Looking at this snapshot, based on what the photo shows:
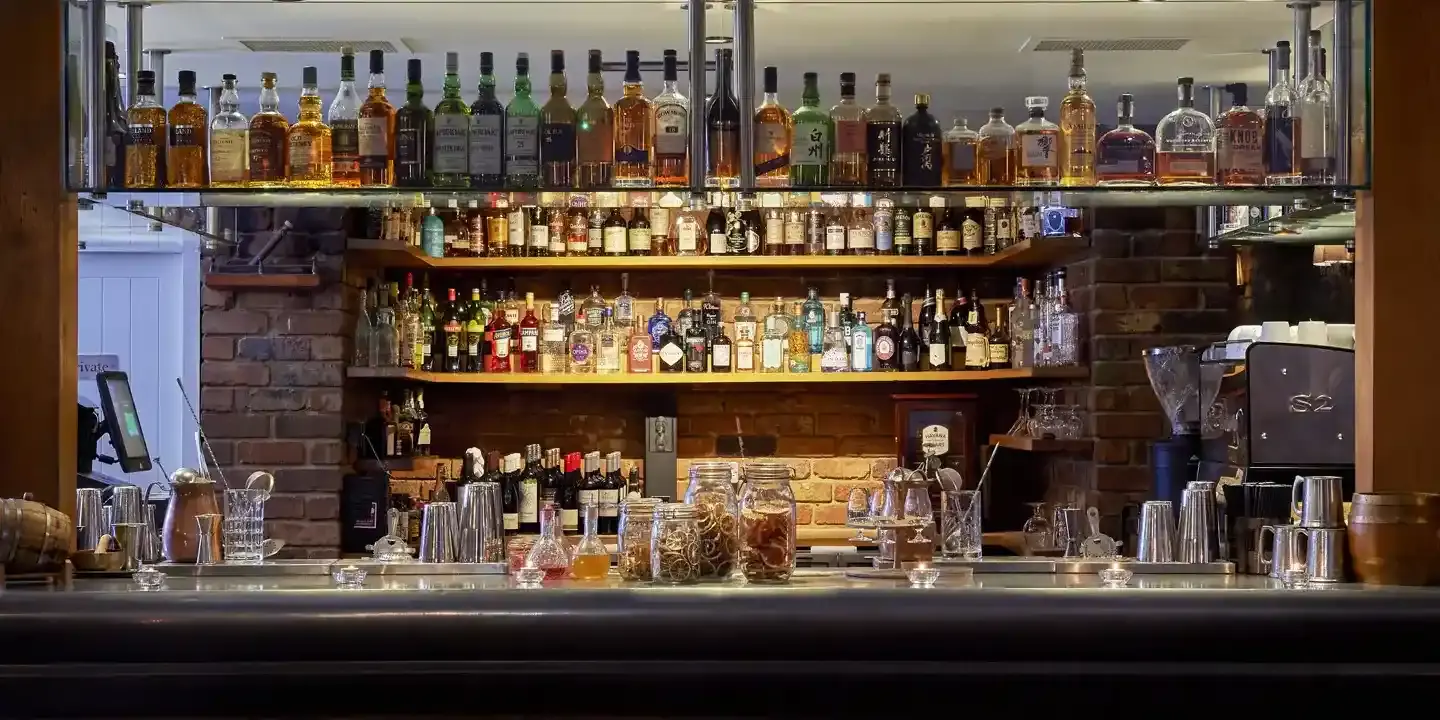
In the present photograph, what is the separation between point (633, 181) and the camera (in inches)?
100

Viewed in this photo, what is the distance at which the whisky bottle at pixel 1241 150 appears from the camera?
8.34 ft

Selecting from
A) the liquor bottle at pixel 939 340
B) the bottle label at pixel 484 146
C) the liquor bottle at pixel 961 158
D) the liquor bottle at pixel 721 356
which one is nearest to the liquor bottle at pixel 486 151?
the bottle label at pixel 484 146

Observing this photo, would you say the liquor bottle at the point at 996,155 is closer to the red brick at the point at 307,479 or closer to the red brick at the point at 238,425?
the red brick at the point at 307,479

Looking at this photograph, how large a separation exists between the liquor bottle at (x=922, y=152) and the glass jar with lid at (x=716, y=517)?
0.62 m

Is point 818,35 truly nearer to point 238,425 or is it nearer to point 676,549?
point 676,549

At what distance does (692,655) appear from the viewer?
206 centimetres

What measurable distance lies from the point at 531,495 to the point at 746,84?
9.96 feet

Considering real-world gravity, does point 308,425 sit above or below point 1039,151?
below

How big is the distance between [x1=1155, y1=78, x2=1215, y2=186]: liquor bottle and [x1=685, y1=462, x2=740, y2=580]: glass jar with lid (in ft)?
3.12

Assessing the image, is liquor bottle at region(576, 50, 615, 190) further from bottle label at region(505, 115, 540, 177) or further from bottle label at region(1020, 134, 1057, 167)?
bottle label at region(1020, 134, 1057, 167)

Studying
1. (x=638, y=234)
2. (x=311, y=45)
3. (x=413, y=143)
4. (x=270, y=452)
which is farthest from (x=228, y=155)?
(x=638, y=234)

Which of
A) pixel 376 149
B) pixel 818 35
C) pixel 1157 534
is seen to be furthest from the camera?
pixel 818 35

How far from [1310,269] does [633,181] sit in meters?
3.04

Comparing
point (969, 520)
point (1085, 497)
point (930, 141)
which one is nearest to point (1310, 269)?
point (1085, 497)
